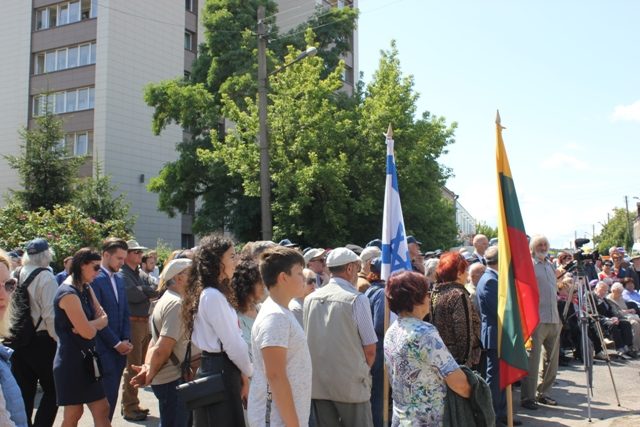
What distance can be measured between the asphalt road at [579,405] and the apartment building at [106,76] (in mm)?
25684

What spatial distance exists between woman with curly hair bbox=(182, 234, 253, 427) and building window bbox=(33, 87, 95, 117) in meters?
30.9

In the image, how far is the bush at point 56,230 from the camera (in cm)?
1561

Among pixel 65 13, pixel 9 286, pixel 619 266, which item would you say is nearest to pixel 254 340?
pixel 9 286

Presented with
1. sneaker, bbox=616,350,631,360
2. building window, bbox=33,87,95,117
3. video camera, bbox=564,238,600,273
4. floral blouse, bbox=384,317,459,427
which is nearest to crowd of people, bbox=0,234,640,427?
floral blouse, bbox=384,317,459,427

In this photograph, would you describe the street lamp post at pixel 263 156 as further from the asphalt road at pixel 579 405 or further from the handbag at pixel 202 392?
the handbag at pixel 202 392

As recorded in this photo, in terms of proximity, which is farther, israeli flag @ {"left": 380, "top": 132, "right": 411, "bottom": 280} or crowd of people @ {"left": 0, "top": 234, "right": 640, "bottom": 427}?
israeli flag @ {"left": 380, "top": 132, "right": 411, "bottom": 280}

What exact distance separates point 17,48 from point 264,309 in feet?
123

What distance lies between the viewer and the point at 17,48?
35.4m

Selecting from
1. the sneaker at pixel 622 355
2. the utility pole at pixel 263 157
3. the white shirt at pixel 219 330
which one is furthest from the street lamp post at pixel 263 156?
the white shirt at pixel 219 330

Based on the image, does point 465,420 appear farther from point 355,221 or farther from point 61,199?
point 61,199

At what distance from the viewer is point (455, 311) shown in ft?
19.8

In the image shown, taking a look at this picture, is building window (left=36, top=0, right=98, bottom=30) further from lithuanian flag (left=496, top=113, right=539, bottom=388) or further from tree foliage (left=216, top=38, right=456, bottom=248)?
lithuanian flag (left=496, top=113, right=539, bottom=388)

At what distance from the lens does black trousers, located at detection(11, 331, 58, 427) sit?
236 inches

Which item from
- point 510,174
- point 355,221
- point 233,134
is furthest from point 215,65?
point 510,174
